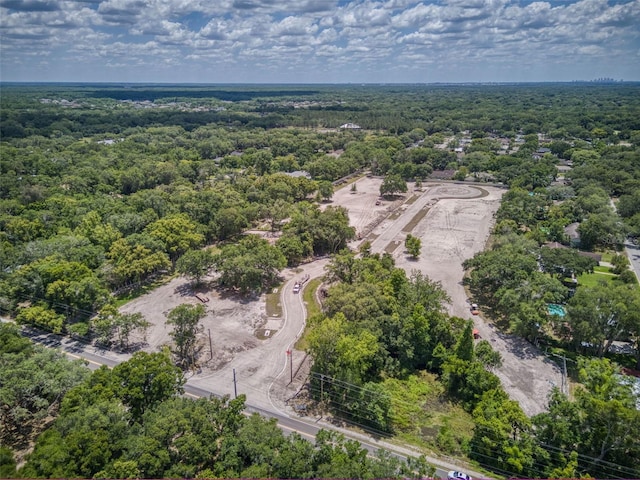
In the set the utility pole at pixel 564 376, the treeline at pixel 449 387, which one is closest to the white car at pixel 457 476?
the treeline at pixel 449 387

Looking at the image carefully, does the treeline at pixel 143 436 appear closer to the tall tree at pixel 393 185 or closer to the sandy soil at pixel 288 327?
the sandy soil at pixel 288 327

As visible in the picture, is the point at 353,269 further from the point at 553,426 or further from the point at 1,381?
the point at 1,381

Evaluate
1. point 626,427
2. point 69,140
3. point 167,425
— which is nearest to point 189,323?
point 167,425

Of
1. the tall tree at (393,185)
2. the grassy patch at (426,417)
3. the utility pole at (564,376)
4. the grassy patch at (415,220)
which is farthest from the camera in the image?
the tall tree at (393,185)

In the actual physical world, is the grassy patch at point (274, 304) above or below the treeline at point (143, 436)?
below

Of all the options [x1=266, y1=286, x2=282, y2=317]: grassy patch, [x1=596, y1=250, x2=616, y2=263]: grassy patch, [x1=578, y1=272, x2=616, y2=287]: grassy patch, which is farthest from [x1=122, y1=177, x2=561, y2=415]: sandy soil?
[x1=596, y1=250, x2=616, y2=263]: grassy patch

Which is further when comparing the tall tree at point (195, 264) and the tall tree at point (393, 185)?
the tall tree at point (393, 185)
